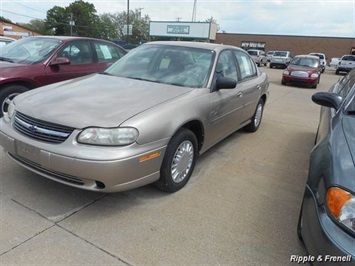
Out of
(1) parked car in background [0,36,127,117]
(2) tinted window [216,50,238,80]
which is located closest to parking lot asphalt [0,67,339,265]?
(2) tinted window [216,50,238,80]

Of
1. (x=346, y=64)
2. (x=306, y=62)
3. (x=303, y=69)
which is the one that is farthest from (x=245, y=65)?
(x=346, y=64)

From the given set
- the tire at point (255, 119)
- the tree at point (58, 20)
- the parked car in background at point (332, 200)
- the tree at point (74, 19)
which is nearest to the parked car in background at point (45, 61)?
the tire at point (255, 119)

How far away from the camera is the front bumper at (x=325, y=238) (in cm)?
165

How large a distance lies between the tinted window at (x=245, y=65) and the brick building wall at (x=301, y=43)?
46.9 meters

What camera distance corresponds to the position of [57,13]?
2972 inches

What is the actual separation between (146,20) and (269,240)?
81965 millimetres

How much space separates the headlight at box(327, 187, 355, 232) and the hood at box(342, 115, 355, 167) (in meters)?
0.32

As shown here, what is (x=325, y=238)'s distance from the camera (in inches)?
69.5

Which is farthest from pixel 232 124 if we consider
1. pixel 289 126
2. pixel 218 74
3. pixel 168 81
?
pixel 289 126

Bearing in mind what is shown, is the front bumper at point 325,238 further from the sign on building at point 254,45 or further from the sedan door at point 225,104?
the sign on building at point 254,45

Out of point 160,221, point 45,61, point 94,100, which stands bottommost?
point 160,221

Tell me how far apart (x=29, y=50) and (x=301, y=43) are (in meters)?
48.8

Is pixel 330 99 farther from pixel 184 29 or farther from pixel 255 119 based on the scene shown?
pixel 184 29

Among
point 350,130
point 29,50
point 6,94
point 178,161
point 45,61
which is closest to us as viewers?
point 350,130
